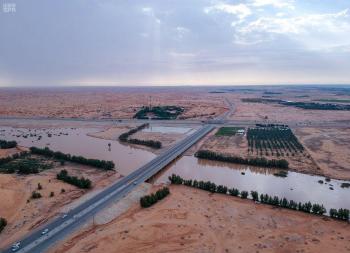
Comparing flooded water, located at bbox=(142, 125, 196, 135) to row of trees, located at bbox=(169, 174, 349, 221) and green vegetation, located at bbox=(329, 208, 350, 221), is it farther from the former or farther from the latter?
green vegetation, located at bbox=(329, 208, 350, 221)

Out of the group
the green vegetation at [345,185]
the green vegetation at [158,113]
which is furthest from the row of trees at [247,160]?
the green vegetation at [158,113]

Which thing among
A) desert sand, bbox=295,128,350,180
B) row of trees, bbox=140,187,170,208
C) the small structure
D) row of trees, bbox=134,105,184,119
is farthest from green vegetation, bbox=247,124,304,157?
row of trees, bbox=134,105,184,119

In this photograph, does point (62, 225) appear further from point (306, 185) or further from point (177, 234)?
point (306, 185)

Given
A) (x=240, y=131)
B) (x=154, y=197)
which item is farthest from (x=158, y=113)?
(x=154, y=197)

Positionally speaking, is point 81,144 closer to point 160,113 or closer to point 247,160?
point 247,160

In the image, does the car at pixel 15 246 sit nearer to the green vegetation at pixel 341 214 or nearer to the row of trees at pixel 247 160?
the green vegetation at pixel 341 214

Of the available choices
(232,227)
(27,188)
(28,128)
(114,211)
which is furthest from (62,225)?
(28,128)
